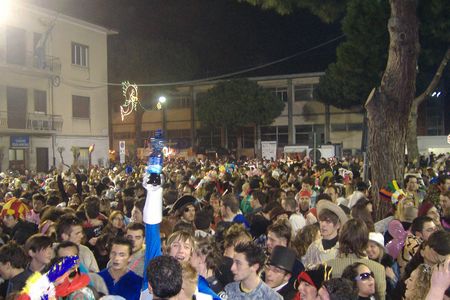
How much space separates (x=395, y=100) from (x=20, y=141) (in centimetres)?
2608

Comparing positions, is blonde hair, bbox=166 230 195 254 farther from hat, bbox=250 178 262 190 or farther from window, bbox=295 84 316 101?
window, bbox=295 84 316 101

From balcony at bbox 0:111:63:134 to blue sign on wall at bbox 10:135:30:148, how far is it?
572 mm

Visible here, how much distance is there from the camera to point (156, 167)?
4.30 meters

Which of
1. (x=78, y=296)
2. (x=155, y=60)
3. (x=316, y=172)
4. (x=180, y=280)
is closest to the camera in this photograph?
(x=180, y=280)

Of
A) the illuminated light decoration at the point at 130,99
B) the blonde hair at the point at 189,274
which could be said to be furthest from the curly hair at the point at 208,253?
the illuminated light decoration at the point at 130,99

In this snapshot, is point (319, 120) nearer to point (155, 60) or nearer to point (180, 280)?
point (155, 60)

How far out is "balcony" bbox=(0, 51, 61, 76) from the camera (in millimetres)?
30750

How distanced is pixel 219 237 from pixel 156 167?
2956mm

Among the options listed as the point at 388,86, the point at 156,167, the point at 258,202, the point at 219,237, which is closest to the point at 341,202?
the point at 258,202

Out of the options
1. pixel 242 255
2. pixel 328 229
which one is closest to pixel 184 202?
pixel 328 229

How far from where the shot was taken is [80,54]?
35.8 metres

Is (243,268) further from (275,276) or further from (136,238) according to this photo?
(136,238)

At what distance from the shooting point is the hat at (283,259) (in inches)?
193

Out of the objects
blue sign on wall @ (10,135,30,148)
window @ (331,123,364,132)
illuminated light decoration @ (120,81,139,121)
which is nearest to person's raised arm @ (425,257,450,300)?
illuminated light decoration @ (120,81,139,121)
